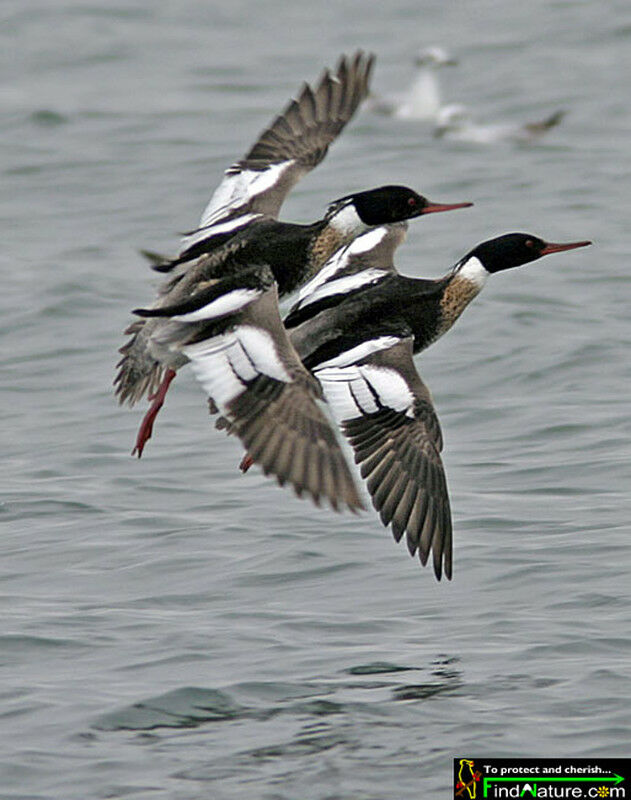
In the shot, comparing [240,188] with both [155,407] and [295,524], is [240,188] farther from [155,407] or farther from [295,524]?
[295,524]

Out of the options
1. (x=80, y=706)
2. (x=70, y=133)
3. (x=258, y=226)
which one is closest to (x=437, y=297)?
(x=258, y=226)

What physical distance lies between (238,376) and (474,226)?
23.4ft

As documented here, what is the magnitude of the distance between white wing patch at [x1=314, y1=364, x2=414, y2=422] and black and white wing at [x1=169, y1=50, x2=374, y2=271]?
4.59ft

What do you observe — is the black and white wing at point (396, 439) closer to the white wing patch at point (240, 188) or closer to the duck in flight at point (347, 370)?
the duck in flight at point (347, 370)

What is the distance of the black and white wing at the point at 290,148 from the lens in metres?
9.03

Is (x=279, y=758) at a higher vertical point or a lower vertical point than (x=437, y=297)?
lower

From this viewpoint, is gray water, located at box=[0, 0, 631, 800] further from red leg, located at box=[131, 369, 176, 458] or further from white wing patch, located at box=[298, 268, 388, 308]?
white wing patch, located at box=[298, 268, 388, 308]

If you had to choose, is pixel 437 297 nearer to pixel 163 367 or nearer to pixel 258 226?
pixel 258 226

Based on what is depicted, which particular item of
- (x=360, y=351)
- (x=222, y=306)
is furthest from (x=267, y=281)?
(x=360, y=351)

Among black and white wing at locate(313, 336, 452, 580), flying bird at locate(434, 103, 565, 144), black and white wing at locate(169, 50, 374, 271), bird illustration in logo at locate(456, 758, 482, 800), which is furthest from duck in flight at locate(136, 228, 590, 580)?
flying bird at locate(434, 103, 565, 144)

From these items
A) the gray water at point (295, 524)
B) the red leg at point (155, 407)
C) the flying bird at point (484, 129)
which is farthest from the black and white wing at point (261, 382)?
the flying bird at point (484, 129)

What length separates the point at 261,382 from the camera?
7.29 meters

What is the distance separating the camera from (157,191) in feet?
50.8

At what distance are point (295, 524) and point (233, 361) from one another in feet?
4.43
